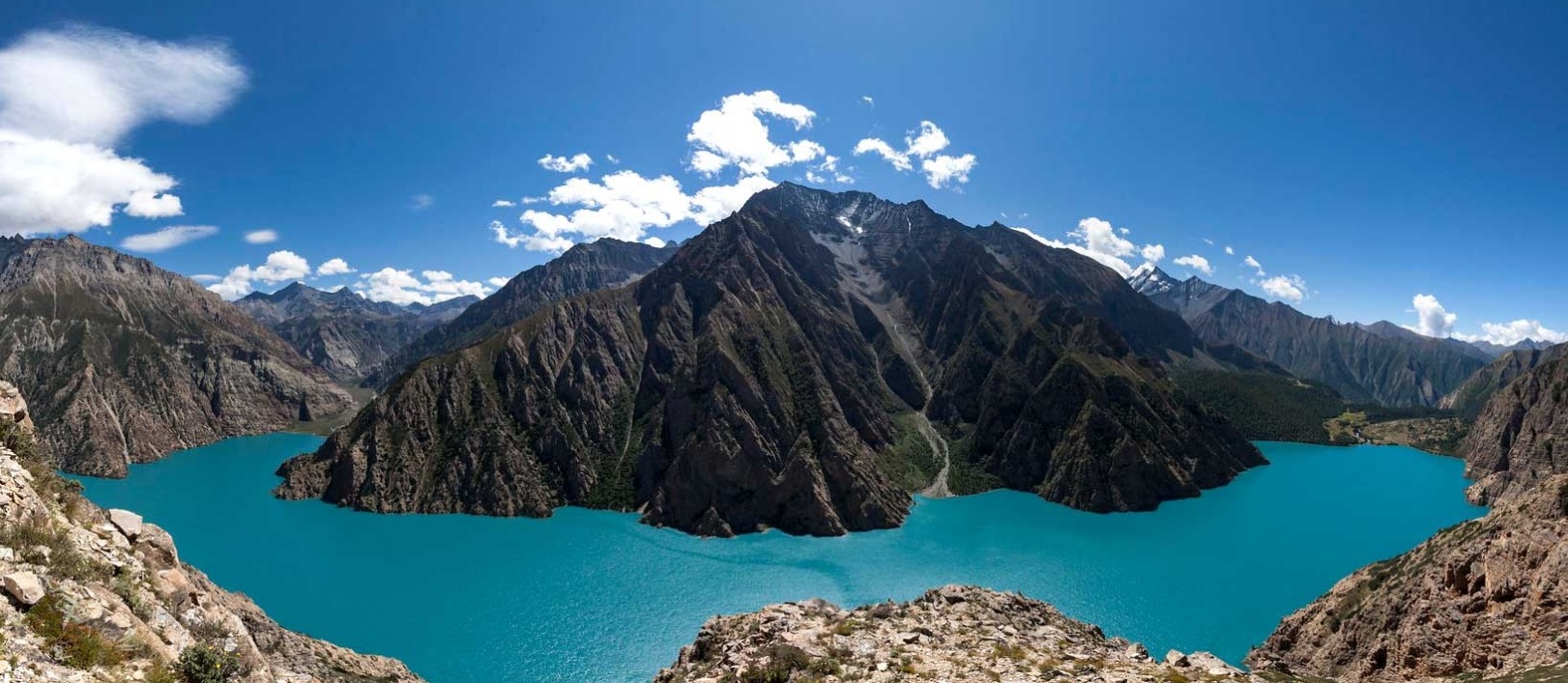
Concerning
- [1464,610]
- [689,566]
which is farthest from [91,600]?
[689,566]

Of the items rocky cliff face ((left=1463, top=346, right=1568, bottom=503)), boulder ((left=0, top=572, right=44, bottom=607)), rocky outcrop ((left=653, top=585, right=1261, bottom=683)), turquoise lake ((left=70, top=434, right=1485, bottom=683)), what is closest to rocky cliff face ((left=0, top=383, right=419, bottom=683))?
boulder ((left=0, top=572, right=44, bottom=607))

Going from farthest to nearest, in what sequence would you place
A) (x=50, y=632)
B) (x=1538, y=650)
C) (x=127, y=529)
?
1. (x=1538, y=650)
2. (x=127, y=529)
3. (x=50, y=632)

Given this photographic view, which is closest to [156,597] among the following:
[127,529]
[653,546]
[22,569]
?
[127,529]

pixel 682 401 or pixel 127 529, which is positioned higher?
pixel 682 401

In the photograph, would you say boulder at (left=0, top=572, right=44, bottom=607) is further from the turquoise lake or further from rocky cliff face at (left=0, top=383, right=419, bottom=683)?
the turquoise lake

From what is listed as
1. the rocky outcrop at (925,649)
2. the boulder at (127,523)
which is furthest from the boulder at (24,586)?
the rocky outcrop at (925,649)

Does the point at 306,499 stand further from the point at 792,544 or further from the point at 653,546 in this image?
the point at 792,544

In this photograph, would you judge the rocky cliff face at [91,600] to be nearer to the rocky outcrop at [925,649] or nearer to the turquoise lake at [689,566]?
the rocky outcrop at [925,649]
